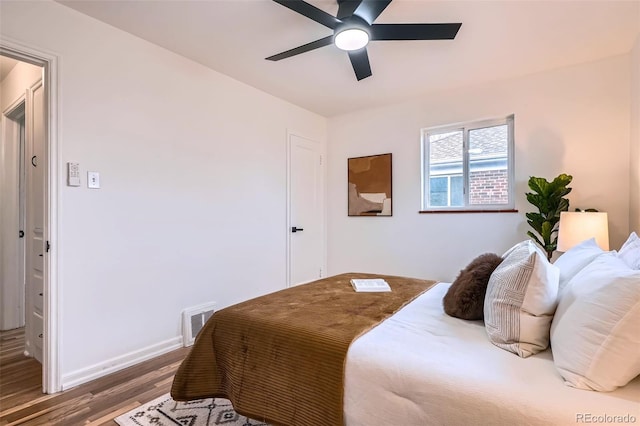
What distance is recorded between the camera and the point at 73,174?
2.08 meters

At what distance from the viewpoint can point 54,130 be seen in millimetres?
2004

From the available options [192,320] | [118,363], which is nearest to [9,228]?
[118,363]

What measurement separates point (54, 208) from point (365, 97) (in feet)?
10.1

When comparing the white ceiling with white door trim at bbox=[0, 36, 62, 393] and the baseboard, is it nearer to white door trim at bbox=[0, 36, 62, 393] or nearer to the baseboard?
white door trim at bbox=[0, 36, 62, 393]

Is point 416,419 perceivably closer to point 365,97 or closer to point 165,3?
point 165,3

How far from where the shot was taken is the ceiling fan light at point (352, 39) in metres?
1.99

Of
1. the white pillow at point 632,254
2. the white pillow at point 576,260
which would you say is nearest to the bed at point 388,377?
the white pillow at point 576,260

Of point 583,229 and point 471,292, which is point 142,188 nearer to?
point 471,292

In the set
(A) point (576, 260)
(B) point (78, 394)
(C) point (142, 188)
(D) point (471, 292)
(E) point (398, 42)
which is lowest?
(B) point (78, 394)

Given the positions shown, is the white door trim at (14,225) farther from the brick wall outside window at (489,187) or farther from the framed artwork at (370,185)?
the brick wall outside window at (489,187)

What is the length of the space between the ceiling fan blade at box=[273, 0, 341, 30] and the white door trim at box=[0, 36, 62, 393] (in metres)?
1.55

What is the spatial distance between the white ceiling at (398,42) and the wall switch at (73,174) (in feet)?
3.44

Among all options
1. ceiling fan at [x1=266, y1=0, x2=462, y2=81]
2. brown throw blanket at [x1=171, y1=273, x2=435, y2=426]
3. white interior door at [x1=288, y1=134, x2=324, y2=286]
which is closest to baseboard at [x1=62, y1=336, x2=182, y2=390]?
brown throw blanket at [x1=171, y1=273, x2=435, y2=426]

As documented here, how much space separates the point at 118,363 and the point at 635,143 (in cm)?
433
